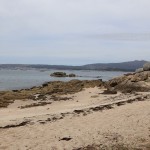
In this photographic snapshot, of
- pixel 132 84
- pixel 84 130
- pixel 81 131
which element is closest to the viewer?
pixel 81 131

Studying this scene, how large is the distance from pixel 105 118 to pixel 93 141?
4505 mm

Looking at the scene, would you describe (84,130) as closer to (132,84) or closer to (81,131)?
(81,131)

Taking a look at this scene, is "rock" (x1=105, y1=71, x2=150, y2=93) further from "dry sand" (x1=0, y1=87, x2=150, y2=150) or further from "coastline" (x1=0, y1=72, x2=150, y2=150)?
"dry sand" (x1=0, y1=87, x2=150, y2=150)

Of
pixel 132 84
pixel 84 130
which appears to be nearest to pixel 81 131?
pixel 84 130

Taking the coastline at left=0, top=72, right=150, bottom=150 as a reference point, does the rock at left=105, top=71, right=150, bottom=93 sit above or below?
above

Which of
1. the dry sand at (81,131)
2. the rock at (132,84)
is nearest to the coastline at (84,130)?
the dry sand at (81,131)

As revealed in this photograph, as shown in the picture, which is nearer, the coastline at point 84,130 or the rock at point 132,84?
the coastline at point 84,130

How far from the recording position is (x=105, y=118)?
1672cm

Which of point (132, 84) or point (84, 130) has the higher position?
point (132, 84)

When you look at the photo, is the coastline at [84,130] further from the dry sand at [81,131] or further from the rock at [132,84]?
the rock at [132,84]

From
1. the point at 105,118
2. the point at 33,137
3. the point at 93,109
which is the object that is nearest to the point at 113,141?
the point at 33,137

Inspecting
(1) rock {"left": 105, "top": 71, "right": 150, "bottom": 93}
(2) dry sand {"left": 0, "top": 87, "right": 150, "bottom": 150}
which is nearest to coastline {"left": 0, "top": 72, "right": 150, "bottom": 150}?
(2) dry sand {"left": 0, "top": 87, "right": 150, "bottom": 150}

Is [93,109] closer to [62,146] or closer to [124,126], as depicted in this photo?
[124,126]

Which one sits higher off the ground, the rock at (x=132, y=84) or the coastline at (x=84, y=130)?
the rock at (x=132, y=84)
